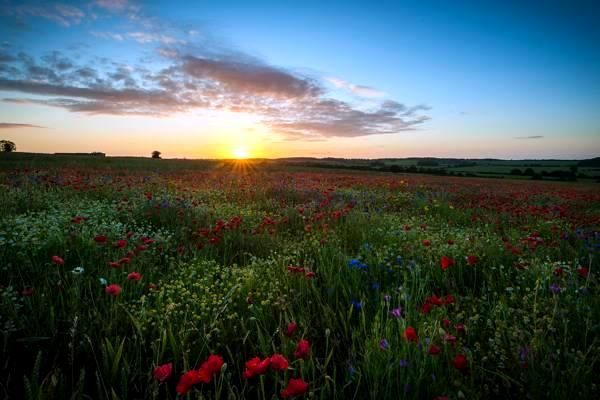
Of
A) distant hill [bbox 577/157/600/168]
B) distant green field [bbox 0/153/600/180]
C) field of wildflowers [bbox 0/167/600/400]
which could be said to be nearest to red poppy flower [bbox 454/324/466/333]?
field of wildflowers [bbox 0/167/600/400]

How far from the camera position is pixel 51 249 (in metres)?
3.52

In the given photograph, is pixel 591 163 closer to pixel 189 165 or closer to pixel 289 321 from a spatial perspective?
pixel 189 165

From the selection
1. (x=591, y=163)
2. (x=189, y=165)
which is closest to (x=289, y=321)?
(x=189, y=165)

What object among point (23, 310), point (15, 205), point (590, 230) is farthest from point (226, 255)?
point (590, 230)

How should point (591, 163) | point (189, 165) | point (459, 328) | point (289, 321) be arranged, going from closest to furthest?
1. point (459, 328)
2. point (289, 321)
3. point (189, 165)
4. point (591, 163)

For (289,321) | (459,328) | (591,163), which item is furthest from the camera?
(591,163)

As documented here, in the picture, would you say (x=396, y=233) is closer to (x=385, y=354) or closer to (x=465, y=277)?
(x=465, y=277)

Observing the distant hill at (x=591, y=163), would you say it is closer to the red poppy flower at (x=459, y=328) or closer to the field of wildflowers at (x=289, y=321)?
the field of wildflowers at (x=289, y=321)

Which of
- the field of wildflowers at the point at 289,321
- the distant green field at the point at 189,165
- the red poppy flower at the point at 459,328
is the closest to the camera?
the field of wildflowers at the point at 289,321

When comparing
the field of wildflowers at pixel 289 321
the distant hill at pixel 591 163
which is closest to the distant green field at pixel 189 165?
the distant hill at pixel 591 163

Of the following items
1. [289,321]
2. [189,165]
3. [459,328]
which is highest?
[189,165]

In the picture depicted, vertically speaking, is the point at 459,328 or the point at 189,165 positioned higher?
the point at 189,165

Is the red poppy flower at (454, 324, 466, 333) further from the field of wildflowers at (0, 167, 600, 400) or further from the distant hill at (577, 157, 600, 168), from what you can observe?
the distant hill at (577, 157, 600, 168)

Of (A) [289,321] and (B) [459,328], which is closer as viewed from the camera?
(B) [459,328]
